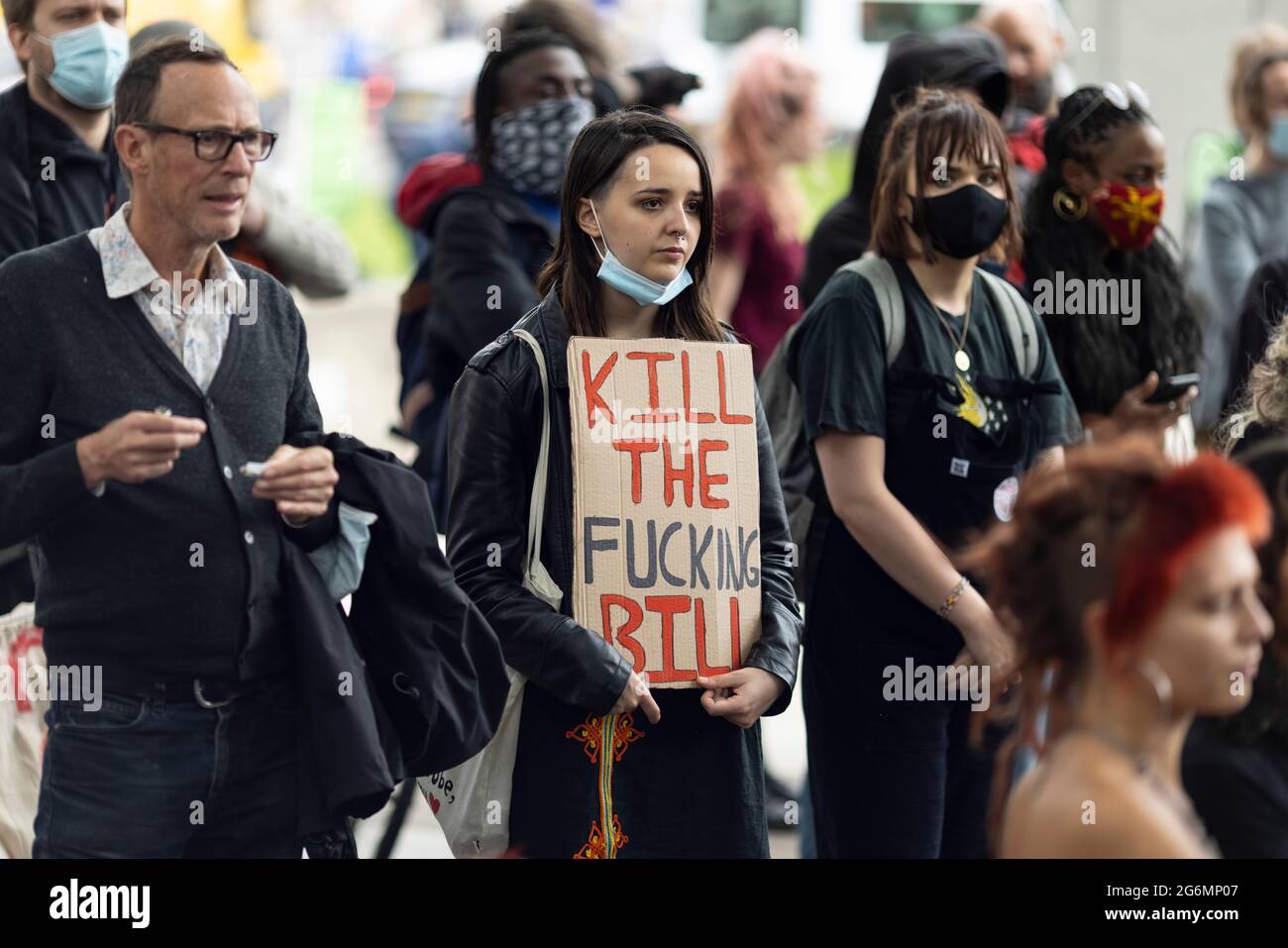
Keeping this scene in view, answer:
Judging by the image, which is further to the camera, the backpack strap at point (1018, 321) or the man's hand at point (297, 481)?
the backpack strap at point (1018, 321)

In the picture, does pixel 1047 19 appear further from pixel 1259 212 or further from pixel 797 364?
pixel 797 364

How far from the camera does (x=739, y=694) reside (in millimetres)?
3801

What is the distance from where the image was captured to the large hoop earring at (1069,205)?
5121 mm

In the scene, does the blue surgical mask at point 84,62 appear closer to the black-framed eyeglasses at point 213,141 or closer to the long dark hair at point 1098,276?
the black-framed eyeglasses at point 213,141

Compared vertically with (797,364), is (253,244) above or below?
above

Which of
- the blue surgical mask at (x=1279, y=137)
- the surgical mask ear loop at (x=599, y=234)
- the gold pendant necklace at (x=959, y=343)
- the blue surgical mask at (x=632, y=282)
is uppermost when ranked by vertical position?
the blue surgical mask at (x=1279, y=137)

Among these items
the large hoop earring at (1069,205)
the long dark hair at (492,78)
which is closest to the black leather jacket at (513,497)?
the long dark hair at (492,78)

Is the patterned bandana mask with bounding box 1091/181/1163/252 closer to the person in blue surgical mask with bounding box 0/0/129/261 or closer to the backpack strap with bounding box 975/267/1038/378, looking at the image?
the backpack strap with bounding box 975/267/1038/378

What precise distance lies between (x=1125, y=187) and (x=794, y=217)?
180 centimetres

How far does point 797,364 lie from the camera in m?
4.56

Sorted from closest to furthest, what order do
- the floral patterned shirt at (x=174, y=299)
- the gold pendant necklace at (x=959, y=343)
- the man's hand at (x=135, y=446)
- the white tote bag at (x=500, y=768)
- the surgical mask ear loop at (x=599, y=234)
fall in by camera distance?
the man's hand at (x=135, y=446) < the floral patterned shirt at (x=174, y=299) < the white tote bag at (x=500, y=768) < the surgical mask ear loop at (x=599, y=234) < the gold pendant necklace at (x=959, y=343)

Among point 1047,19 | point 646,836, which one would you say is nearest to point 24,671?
point 646,836
